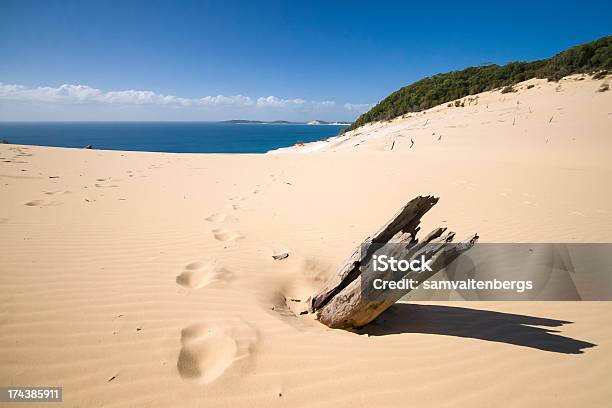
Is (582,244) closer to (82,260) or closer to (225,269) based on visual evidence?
(225,269)

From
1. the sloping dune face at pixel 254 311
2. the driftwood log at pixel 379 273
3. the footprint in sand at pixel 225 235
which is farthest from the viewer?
the footprint in sand at pixel 225 235

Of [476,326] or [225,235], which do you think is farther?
[225,235]

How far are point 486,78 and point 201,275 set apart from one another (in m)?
51.3

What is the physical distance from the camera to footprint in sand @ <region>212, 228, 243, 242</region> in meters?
5.16

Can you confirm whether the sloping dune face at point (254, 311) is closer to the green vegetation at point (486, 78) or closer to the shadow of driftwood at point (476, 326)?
the shadow of driftwood at point (476, 326)

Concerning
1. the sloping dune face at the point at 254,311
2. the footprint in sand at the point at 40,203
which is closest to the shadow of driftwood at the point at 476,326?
the sloping dune face at the point at 254,311

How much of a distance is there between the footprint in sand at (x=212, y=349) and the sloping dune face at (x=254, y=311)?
0.05 feet

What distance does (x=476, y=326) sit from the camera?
10.0 ft

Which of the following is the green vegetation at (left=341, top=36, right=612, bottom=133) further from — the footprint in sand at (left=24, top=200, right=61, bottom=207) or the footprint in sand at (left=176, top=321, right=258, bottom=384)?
the footprint in sand at (left=24, top=200, right=61, bottom=207)

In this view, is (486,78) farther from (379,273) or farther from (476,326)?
(379,273)

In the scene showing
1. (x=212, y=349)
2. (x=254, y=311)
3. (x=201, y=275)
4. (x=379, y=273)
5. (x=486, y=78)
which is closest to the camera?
(x=212, y=349)

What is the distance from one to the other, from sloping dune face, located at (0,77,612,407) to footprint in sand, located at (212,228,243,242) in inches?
1.9

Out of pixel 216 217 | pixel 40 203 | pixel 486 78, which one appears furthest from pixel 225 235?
pixel 486 78

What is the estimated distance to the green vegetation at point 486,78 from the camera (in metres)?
28.5
